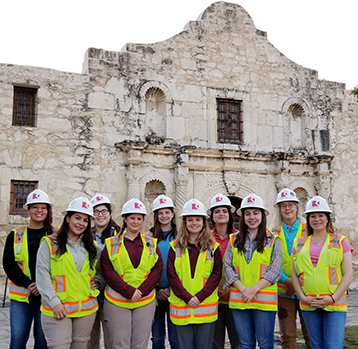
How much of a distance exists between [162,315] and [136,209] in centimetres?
134

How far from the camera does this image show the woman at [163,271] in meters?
5.07

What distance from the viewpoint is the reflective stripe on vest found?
4570 mm

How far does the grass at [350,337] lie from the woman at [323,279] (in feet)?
6.52

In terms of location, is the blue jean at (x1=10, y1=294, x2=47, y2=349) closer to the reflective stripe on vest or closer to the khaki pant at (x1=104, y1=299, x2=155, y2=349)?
the reflective stripe on vest

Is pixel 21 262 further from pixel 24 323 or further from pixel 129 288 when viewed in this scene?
pixel 129 288

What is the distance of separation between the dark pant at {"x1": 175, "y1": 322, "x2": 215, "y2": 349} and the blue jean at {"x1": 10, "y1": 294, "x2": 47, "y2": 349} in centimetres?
134

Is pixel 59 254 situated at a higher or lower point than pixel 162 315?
higher

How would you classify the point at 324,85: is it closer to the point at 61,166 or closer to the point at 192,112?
the point at 192,112

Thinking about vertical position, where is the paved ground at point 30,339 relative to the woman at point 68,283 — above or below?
below

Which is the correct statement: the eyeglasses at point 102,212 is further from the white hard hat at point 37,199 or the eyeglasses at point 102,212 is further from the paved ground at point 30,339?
the paved ground at point 30,339

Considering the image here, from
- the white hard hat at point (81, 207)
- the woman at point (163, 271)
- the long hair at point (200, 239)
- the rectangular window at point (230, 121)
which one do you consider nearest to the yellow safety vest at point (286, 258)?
the long hair at point (200, 239)

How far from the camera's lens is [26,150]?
9836 mm

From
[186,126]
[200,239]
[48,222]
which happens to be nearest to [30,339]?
[48,222]

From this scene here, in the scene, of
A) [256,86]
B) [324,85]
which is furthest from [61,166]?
[324,85]
